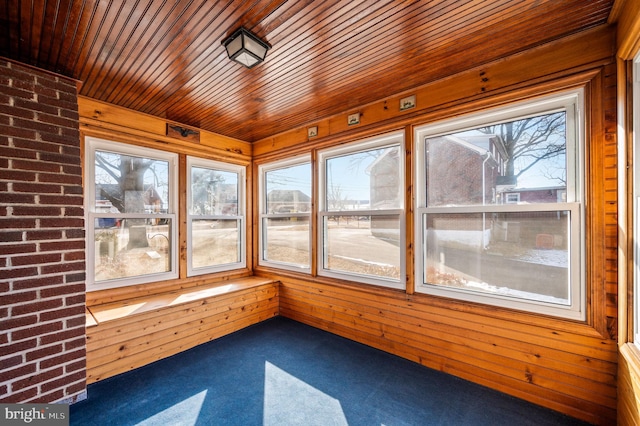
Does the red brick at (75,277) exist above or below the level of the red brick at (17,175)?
below

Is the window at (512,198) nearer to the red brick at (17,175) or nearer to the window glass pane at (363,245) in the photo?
the window glass pane at (363,245)

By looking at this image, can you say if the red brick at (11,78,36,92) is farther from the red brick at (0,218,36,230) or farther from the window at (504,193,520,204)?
the window at (504,193,520,204)

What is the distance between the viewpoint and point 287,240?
12.7 ft

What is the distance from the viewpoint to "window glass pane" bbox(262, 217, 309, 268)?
3652mm

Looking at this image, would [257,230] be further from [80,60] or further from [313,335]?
[80,60]

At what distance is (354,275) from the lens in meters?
3.07

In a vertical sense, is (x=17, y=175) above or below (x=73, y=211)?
above

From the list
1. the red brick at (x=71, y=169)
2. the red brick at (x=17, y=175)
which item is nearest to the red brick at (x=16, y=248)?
the red brick at (x=17, y=175)

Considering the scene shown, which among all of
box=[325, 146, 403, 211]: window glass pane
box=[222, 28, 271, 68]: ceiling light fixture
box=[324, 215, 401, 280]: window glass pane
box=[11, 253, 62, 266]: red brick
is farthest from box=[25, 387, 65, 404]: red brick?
box=[325, 146, 403, 211]: window glass pane

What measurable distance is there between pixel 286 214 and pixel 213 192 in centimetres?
107

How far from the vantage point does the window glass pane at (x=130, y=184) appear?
2.83 meters

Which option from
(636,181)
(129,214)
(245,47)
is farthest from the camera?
(129,214)

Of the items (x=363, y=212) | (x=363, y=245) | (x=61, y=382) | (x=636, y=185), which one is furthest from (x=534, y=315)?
(x=61, y=382)

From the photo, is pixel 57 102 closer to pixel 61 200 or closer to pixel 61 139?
pixel 61 139
